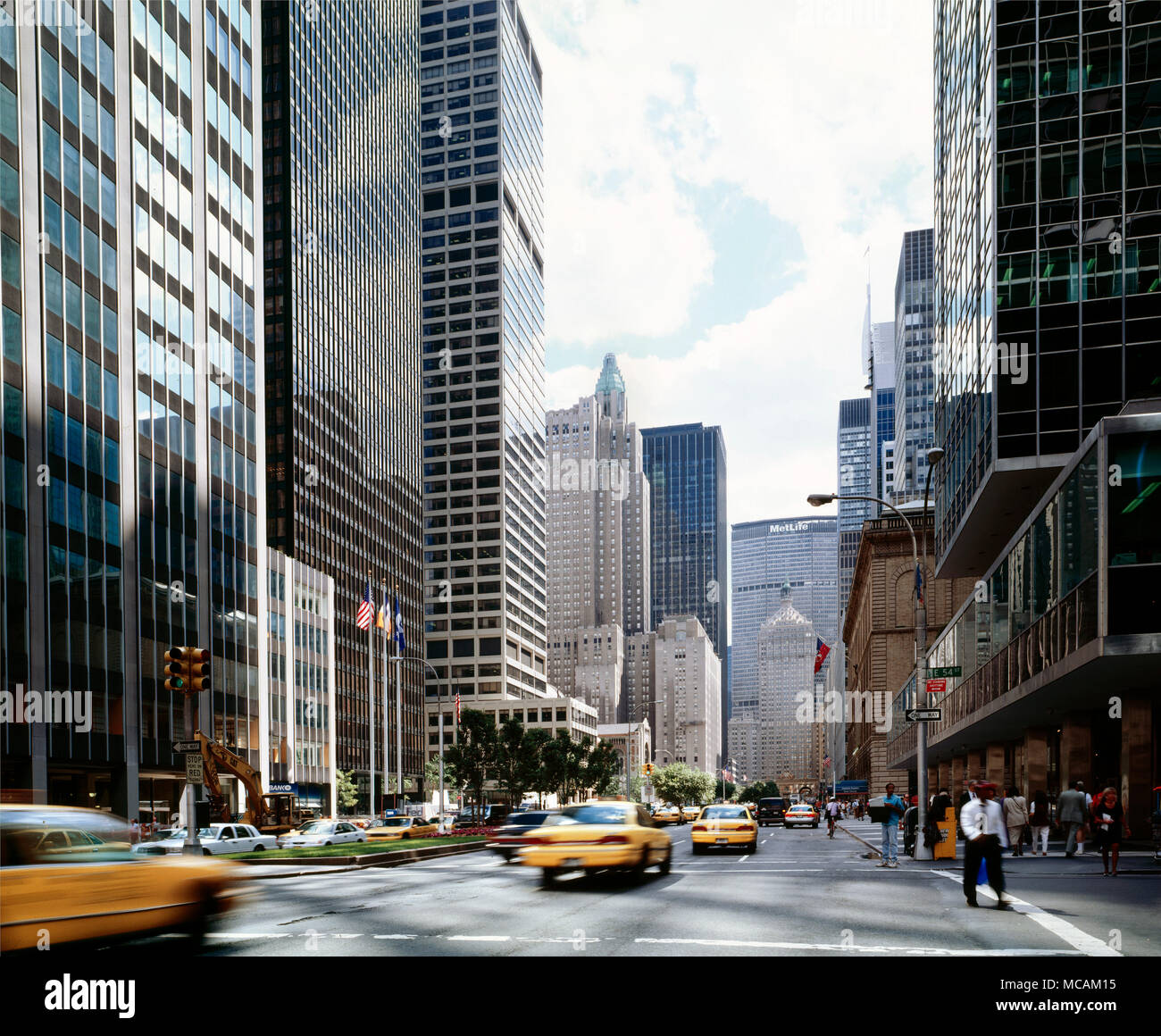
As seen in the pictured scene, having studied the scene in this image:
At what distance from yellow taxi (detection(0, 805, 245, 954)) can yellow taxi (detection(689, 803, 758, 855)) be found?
22.0 meters

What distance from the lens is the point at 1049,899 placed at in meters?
16.8

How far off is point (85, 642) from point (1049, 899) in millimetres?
38772

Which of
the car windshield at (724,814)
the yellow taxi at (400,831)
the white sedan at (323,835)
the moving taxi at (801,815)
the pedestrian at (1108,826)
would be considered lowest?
the moving taxi at (801,815)

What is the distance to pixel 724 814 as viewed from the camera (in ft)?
108

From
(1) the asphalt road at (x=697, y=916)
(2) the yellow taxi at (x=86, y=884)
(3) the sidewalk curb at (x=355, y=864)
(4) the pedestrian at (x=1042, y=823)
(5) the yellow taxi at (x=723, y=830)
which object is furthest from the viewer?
(5) the yellow taxi at (x=723, y=830)

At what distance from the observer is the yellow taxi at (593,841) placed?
19.3 m

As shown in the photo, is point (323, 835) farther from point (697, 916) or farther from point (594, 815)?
point (697, 916)

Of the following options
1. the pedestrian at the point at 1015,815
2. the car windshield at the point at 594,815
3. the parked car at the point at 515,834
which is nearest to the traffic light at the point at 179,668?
the parked car at the point at 515,834

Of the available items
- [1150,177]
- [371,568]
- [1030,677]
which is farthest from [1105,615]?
[371,568]

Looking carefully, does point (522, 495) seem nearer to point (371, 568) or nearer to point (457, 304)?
point (457, 304)

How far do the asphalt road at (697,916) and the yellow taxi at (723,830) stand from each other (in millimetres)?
8099

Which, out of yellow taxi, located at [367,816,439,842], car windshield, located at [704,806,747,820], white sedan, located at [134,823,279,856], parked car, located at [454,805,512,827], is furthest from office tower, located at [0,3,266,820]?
car windshield, located at [704,806,747,820]

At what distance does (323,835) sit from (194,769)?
1813 cm

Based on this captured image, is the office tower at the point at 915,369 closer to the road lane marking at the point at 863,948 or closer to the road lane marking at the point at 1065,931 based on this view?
the road lane marking at the point at 1065,931
